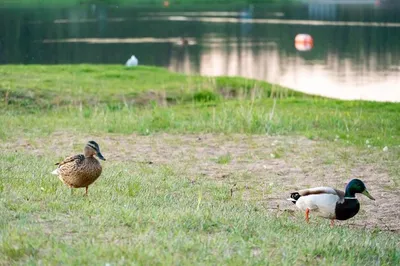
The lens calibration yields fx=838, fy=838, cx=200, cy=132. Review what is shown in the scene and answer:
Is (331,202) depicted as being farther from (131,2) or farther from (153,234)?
(131,2)

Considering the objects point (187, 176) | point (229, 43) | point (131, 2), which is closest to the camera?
point (187, 176)

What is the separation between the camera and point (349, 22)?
207 feet

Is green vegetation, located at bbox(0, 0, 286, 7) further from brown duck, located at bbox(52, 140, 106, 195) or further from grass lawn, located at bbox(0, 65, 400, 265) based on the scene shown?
brown duck, located at bbox(52, 140, 106, 195)

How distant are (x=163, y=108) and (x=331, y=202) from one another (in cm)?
1235

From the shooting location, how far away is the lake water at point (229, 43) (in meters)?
36.3

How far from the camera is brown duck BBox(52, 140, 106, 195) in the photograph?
8734 mm

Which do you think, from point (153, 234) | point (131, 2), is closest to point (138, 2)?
point (131, 2)

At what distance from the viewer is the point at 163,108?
2078 centimetres

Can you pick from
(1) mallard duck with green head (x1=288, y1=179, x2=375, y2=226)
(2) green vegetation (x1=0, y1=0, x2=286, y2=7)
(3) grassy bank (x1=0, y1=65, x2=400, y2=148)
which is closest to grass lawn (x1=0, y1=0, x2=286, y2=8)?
(2) green vegetation (x1=0, y1=0, x2=286, y2=7)

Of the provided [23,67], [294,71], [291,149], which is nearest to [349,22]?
[294,71]

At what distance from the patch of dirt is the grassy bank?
33.8 inches

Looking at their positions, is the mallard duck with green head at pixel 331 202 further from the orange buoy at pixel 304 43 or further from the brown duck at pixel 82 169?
the orange buoy at pixel 304 43

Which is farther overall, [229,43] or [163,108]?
[229,43]

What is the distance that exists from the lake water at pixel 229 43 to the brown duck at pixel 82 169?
2144 cm
